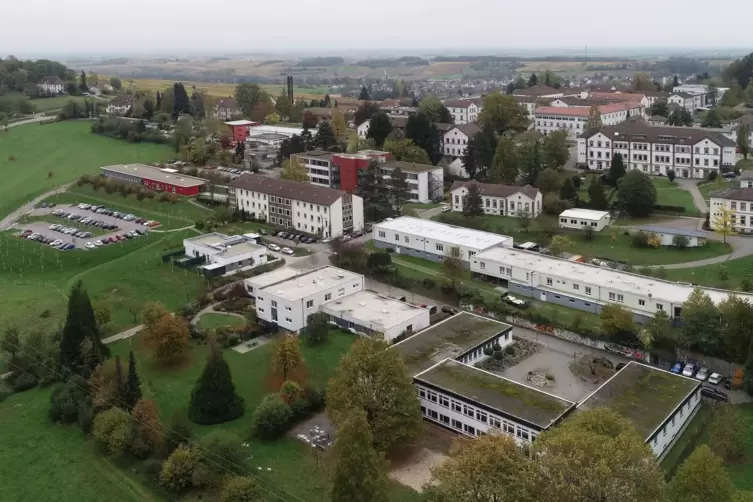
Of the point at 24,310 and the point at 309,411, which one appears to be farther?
the point at 24,310

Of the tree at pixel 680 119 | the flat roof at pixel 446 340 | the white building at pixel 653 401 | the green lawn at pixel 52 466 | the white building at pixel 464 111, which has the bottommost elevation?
the green lawn at pixel 52 466

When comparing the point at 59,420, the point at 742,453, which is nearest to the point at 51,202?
→ the point at 59,420

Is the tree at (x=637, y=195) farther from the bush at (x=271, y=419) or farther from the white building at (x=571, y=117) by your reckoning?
the bush at (x=271, y=419)

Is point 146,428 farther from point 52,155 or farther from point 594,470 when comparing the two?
point 52,155

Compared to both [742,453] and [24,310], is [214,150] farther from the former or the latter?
[742,453]

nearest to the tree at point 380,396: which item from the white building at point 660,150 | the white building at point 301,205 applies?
the white building at point 301,205

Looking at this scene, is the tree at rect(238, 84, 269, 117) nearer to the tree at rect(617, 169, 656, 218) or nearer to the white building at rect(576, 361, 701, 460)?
the tree at rect(617, 169, 656, 218)

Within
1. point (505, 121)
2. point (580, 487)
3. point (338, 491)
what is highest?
point (505, 121)
